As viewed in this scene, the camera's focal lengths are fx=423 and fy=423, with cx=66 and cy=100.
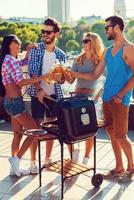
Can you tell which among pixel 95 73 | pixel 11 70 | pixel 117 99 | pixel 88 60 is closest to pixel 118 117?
pixel 117 99

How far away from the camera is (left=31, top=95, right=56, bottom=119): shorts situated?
15.7 ft

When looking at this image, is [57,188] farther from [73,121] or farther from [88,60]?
[88,60]

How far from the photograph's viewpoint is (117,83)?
4.41m

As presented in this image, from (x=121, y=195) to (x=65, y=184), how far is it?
2.13ft

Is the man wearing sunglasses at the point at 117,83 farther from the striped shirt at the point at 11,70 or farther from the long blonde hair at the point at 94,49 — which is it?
the striped shirt at the point at 11,70

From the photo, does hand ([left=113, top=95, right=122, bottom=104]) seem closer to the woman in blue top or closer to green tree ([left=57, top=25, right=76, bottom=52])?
the woman in blue top

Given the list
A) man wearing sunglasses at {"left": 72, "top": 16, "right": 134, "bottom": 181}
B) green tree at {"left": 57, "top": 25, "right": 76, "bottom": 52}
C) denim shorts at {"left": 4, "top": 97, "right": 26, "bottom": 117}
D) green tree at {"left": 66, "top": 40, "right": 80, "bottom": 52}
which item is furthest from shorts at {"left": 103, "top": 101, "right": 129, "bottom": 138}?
green tree at {"left": 66, "top": 40, "right": 80, "bottom": 52}

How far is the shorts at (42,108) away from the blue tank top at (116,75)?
65 centimetres

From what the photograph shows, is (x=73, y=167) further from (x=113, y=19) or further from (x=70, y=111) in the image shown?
(x=113, y=19)

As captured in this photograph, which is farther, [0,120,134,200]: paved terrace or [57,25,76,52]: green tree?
[57,25,76,52]: green tree

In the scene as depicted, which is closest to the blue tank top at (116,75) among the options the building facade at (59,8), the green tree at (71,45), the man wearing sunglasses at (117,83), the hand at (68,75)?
the man wearing sunglasses at (117,83)

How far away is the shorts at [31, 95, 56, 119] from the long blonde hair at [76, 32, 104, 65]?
0.56 m

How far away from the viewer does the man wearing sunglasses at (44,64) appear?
4652mm

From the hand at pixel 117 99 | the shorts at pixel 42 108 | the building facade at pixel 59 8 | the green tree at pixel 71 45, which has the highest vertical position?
the building facade at pixel 59 8
